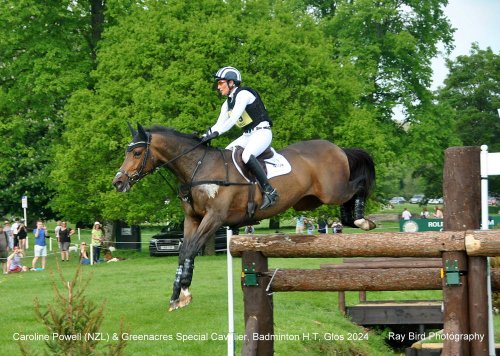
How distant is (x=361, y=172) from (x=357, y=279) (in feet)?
12.3

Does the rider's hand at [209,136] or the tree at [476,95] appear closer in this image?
A: the rider's hand at [209,136]

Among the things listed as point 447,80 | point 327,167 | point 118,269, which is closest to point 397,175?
point 447,80

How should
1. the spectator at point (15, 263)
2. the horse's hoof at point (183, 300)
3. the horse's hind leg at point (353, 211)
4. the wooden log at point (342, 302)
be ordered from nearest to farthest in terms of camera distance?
1. the horse's hoof at point (183, 300)
2. the horse's hind leg at point (353, 211)
3. the wooden log at point (342, 302)
4. the spectator at point (15, 263)

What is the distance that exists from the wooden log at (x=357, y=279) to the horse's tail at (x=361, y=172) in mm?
3481

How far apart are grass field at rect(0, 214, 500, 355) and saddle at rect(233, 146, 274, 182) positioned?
235cm

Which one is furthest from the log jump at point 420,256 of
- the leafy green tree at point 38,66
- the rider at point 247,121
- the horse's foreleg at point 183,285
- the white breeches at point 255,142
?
the leafy green tree at point 38,66

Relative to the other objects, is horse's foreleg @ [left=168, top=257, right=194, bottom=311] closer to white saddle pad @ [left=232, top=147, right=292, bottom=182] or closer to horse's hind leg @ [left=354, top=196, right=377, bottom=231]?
white saddle pad @ [left=232, top=147, right=292, bottom=182]

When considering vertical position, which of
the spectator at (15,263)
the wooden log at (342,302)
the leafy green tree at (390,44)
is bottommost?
the wooden log at (342,302)

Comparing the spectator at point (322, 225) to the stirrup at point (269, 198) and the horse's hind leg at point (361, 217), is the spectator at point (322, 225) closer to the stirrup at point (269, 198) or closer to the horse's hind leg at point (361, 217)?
the horse's hind leg at point (361, 217)

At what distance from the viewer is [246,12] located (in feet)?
116

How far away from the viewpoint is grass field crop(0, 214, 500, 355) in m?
12.0

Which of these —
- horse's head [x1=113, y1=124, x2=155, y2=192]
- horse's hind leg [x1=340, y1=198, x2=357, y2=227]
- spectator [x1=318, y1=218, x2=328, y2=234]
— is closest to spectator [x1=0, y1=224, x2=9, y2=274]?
spectator [x1=318, y1=218, x2=328, y2=234]

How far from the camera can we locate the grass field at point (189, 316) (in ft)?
39.3

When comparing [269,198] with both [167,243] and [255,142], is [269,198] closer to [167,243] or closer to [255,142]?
[255,142]
